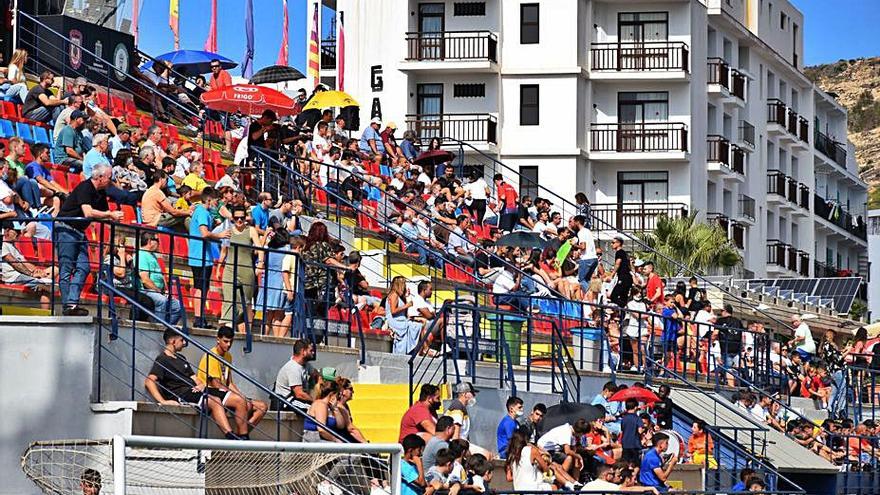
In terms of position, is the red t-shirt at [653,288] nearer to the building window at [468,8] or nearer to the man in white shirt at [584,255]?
the man in white shirt at [584,255]

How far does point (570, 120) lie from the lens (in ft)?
201

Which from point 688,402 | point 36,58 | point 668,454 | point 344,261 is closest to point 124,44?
point 36,58

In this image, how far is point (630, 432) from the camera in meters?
23.1

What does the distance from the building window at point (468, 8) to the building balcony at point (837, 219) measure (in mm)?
22323

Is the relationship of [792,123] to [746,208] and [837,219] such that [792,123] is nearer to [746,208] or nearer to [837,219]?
[746,208]

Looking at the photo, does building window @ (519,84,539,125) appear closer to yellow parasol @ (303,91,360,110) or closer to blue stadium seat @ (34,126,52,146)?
yellow parasol @ (303,91,360,110)

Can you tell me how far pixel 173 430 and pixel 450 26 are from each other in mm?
44886

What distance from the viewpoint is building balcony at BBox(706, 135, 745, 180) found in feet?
212

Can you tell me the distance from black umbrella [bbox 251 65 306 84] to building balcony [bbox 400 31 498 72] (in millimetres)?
17116

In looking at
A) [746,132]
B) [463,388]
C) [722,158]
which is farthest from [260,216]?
[746,132]

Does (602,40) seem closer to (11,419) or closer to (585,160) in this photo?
(585,160)

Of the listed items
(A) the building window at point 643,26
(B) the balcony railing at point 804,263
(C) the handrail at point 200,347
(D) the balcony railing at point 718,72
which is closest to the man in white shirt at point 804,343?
(C) the handrail at point 200,347

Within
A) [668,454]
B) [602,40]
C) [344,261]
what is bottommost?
[668,454]

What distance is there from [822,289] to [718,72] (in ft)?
29.9
